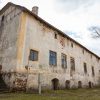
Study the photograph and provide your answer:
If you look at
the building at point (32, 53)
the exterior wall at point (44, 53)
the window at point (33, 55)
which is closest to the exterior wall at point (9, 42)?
the building at point (32, 53)

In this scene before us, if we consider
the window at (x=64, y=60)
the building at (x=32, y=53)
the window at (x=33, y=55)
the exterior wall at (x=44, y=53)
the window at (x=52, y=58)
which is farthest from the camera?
the window at (x=64, y=60)

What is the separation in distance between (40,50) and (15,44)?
2.76 meters

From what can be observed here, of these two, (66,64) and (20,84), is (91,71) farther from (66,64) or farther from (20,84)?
(20,84)

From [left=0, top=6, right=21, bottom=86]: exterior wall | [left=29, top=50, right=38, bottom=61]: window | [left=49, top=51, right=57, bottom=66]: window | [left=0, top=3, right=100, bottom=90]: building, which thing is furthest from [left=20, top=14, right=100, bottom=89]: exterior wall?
[left=0, top=6, right=21, bottom=86]: exterior wall

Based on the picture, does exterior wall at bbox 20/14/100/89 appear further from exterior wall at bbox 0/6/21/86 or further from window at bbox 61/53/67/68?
exterior wall at bbox 0/6/21/86

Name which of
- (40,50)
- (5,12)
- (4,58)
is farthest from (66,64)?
(5,12)

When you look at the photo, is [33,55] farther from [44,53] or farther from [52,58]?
[52,58]

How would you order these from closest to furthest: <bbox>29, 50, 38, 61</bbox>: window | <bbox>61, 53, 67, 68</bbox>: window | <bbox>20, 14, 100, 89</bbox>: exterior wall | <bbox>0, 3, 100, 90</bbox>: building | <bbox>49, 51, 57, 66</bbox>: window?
1. <bbox>0, 3, 100, 90</bbox>: building
2. <bbox>20, 14, 100, 89</bbox>: exterior wall
3. <bbox>29, 50, 38, 61</bbox>: window
4. <bbox>49, 51, 57, 66</bbox>: window
5. <bbox>61, 53, 67, 68</bbox>: window

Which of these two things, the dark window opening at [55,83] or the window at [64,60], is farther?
the window at [64,60]

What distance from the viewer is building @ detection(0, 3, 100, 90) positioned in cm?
1306

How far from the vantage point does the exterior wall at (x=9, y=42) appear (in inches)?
516

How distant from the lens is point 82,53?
25031mm

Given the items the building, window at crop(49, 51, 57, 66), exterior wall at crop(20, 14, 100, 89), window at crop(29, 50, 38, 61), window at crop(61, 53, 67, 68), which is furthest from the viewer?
window at crop(61, 53, 67, 68)

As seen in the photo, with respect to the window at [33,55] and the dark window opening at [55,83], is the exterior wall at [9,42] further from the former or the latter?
the dark window opening at [55,83]
